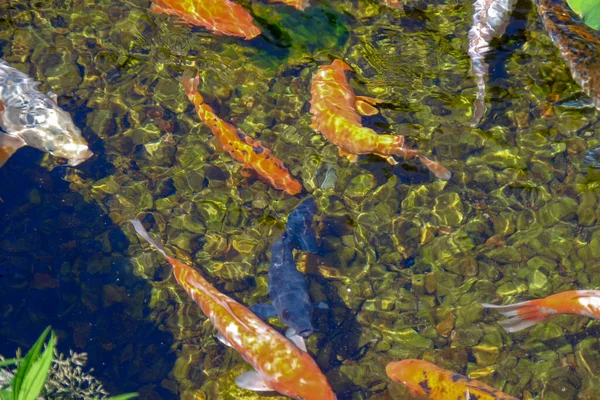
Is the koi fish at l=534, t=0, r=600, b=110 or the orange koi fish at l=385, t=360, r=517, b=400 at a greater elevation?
the koi fish at l=534, t=0, r=600, b=110

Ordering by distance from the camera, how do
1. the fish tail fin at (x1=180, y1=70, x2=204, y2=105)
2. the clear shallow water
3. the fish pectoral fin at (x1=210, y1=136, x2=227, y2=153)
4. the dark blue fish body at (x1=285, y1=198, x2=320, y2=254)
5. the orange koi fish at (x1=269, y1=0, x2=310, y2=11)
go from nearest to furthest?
the clear shallow water
the dark blue fish body at (x1=285, y1=198, x2=320, y2=254)
the fish pectoral fin at (x1=210, y1=136, x2=227, y2=153)
the fish tail fin at (x1=180, y1=70, x2=204, y2=105)
the orange koi fish at (x1=269, y1=0, x2=310, y2=11)

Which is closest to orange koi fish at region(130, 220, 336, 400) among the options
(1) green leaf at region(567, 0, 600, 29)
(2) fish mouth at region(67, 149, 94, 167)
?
(2) fish mouth at region(67, 149, 94, 167)

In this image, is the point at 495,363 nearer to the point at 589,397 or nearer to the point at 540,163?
the point at 589,397

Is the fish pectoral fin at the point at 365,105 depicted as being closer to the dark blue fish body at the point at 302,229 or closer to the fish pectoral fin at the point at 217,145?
the dark blue fish body at the point at 302,229

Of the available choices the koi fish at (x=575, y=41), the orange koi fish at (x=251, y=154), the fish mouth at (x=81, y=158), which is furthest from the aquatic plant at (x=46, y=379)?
the koi fish at (x=575, y=41)

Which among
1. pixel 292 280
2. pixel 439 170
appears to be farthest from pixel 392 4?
pixel 292 280

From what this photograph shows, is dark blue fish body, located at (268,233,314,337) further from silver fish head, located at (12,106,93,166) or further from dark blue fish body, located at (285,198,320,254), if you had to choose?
silver fish head, located at (12,106,93,166)

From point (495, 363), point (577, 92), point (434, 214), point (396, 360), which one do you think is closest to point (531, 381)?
point (495, 363)
